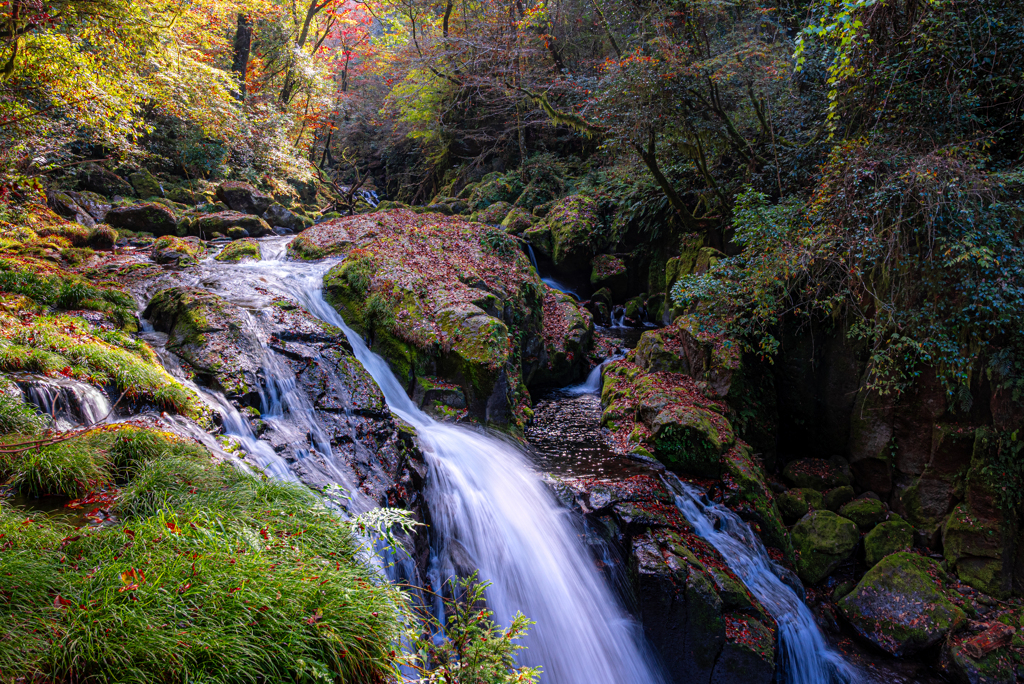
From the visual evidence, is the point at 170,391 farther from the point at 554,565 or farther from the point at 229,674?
the point at 554,565

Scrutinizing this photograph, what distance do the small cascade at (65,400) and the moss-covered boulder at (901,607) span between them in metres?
8.84

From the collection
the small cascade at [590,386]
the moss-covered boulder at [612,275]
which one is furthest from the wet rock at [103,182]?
the moss-covered boulder at [612,275]

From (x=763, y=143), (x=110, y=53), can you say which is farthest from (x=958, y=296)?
(x=110, y=53)

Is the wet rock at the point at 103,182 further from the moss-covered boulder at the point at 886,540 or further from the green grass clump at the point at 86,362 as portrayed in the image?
the moss-covered boulder at the point at 886,540

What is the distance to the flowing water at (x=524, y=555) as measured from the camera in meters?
5.13

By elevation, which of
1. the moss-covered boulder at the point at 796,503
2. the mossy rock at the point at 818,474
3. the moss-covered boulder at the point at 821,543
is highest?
the mossy rock at the point at 818,474

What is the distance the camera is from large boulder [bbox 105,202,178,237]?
12320 millimetres

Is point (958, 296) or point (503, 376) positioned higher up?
point (958, 296)

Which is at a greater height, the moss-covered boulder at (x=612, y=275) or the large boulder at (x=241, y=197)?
the large boulder at (x=241, y=197)

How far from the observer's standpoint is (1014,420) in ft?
22.3

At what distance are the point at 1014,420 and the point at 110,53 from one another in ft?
46.8

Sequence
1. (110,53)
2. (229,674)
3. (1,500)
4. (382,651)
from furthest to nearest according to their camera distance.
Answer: (110,53) < (1,500) < (382,651) < (229,674)

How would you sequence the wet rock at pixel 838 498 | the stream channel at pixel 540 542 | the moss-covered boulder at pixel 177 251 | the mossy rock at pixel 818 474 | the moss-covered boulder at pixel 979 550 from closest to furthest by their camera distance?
the stream channel at pixel 540 542 < the moss-covered boulder at pixel 979 550 < the wet rock at pixel 838 498 < the mossy rock at pixel 818 474 < the moss-covered boulder at pixel 177 251

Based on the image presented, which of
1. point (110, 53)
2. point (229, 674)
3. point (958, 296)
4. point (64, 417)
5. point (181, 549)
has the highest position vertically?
point (110, 53)
